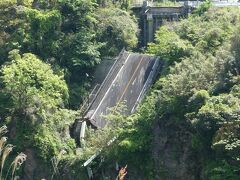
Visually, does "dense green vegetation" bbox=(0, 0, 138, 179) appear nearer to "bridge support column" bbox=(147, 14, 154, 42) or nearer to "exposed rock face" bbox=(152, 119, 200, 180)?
"bridge support column" bbox=(147, 14, 154, 42)

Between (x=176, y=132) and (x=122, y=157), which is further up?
(x=176, y=132)

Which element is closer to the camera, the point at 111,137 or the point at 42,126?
the point at 111,137

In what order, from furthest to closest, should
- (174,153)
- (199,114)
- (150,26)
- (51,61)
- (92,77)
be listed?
(150,26) < (92,77) < (51,61) < (174,153) < (199,114)

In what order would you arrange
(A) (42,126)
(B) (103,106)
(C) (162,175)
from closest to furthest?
(C) (162,175) < (A) (42,126) < (B) (103,106)

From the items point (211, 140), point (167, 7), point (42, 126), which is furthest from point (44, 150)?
point (167, 7)

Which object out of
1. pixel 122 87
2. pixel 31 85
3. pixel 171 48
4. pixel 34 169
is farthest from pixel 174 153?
pixel 122 87

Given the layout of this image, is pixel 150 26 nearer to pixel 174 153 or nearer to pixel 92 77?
pixel 92 77

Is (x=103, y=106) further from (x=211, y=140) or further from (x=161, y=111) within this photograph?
(x=211, y=140)
